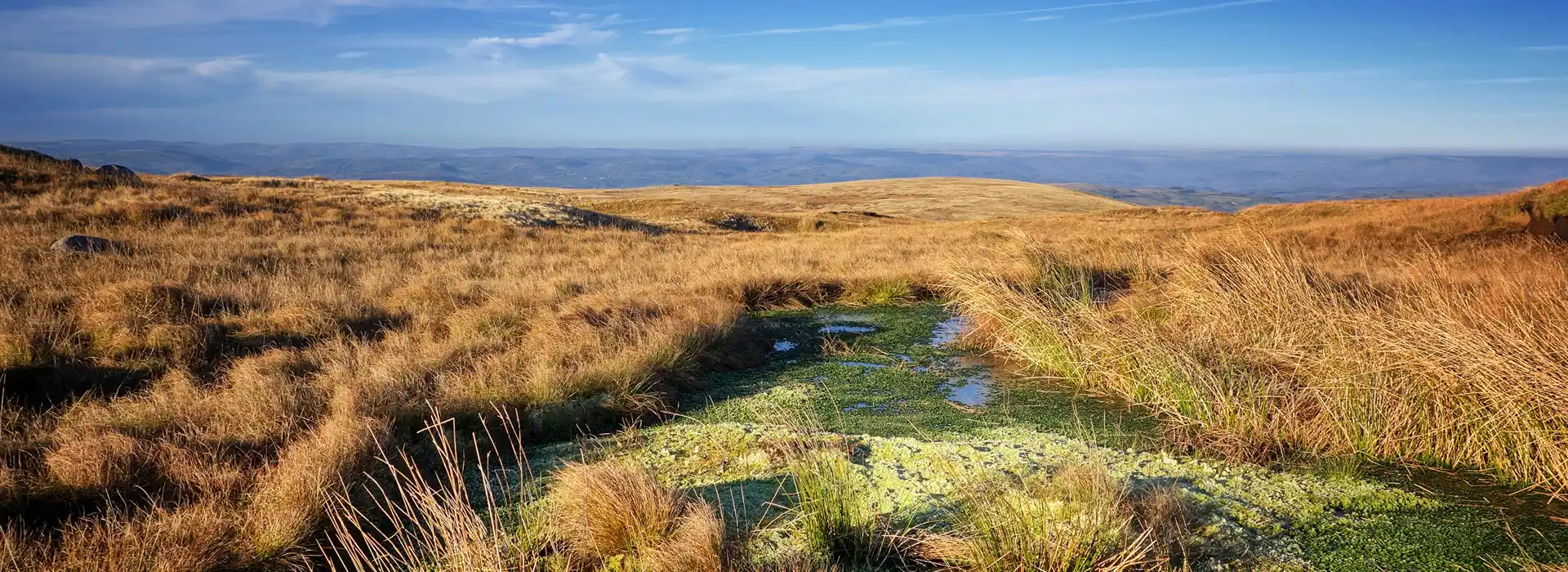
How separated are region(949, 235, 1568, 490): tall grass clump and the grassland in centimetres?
2

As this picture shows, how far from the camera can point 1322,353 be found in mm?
4973

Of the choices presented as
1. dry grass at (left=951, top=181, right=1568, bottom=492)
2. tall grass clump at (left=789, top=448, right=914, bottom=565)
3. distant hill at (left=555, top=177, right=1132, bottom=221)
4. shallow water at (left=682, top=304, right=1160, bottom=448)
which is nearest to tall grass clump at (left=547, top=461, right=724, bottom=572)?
tall grass clump at (left=789, top=448, right=914, bottom=565)

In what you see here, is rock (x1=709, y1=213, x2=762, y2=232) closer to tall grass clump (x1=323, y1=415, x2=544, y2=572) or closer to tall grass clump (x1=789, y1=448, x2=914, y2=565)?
tall grass clump (x1=323, y1=415, x2=544, y2=572)

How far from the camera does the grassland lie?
3.61 metres

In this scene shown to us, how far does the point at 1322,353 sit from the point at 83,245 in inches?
533

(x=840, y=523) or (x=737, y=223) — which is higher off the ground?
(x=840, y=523)

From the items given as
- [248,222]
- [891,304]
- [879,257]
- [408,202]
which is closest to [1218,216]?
[879,257]

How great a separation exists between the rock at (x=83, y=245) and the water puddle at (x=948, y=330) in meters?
10.4

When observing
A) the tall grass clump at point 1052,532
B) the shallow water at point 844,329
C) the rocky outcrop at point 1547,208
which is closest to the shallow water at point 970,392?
the shallow water at point 844,329

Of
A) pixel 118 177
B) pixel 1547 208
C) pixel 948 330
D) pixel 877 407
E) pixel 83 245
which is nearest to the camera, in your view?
pixel 877 407

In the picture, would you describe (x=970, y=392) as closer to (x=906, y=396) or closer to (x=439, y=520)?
(x=906, y=396)

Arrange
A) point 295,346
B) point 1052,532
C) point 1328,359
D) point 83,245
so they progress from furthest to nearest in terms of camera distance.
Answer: point 83,245 → point 295,346 → point 1328,359 → point 1052,532

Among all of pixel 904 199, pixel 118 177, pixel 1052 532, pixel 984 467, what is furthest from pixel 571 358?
pixel 904 199

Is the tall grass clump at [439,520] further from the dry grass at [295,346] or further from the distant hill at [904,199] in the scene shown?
the distant hill at [904,199]
